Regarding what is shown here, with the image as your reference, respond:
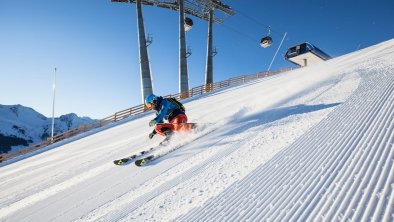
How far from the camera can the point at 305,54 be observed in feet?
103

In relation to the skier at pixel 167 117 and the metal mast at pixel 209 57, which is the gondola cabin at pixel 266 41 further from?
the skier at pixel 167 117

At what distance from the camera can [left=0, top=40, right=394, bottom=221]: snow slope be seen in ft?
8.99

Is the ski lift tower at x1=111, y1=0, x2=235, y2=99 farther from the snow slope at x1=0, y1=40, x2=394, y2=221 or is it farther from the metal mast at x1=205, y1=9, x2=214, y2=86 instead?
the snow slope at x1=0, y1=40, x2=394, y2=221

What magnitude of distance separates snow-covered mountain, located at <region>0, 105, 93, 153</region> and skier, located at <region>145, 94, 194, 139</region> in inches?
3611

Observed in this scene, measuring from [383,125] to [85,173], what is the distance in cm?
633

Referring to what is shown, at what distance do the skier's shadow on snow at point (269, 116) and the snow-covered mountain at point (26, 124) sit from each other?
93234mm

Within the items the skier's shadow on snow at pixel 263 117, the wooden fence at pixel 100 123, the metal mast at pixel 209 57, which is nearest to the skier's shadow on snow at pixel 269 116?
the skier's shadow on snow at pixel 263 117

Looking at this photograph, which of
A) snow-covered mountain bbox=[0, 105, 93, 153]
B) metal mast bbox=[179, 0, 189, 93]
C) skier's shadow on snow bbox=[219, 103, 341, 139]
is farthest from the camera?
snow-covered mountain bbox=[0, 105, 93, 153]

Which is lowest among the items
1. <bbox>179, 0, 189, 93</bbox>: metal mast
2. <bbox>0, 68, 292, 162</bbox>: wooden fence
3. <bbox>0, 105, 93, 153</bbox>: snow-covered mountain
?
<bbox>0, 105, 93, 153</bbox>: snow-covered mountain

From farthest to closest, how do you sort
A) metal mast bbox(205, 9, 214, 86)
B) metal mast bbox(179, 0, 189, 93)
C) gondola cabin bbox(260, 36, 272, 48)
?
metal mast bbox(205, 9, 214, 86) < metal mast bbox(179, 0, 189, 93) < gondola cabin bbox(260, 36, 272, 48)

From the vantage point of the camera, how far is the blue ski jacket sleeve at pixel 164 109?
7.24 m

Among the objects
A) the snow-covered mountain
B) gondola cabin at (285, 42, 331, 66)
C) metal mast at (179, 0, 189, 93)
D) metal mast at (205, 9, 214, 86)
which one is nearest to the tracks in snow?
metal mast at (179, 0, 189, 93)

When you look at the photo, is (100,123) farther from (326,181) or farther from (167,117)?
(326,181)

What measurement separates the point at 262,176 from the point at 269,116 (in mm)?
3491
